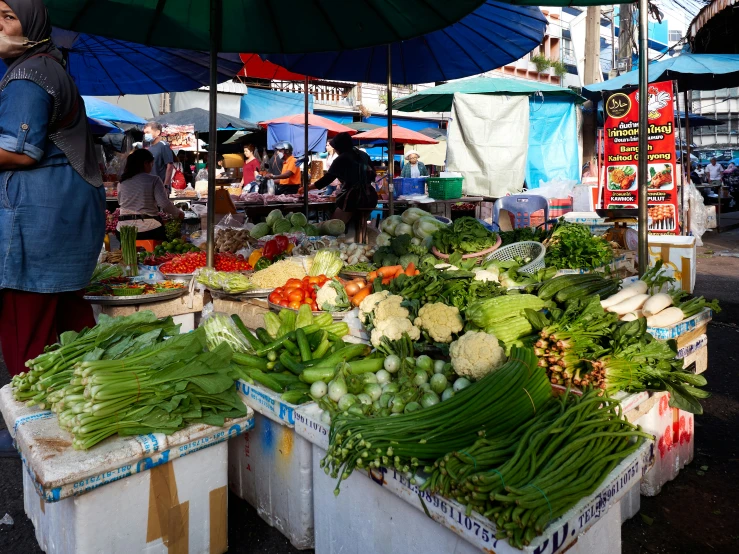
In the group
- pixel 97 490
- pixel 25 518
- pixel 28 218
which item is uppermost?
pixel 28 218

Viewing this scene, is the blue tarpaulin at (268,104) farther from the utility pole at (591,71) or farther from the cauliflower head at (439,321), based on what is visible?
the cauliflower head at (439,321)

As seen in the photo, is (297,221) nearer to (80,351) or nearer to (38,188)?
(38,188)

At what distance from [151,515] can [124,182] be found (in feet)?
15.3

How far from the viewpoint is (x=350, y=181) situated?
296 inches

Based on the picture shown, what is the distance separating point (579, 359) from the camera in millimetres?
2324

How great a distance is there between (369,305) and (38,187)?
1820 mm

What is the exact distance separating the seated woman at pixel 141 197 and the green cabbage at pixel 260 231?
97 cm

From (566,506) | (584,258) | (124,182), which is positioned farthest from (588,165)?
(566,506)

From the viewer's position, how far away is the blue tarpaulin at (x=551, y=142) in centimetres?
1321

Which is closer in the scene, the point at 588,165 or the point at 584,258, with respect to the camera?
the point at 584,258

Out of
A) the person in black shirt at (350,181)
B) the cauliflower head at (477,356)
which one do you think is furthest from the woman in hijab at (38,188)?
the person in black shirt at (350,181)

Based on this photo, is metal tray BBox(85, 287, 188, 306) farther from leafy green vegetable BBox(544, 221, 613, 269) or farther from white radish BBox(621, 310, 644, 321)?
white radish BBox(621, 310, 644, 321)

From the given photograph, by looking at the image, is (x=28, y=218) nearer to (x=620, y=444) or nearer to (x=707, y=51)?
(x=620, y=444)

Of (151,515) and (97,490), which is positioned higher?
(97,490)
